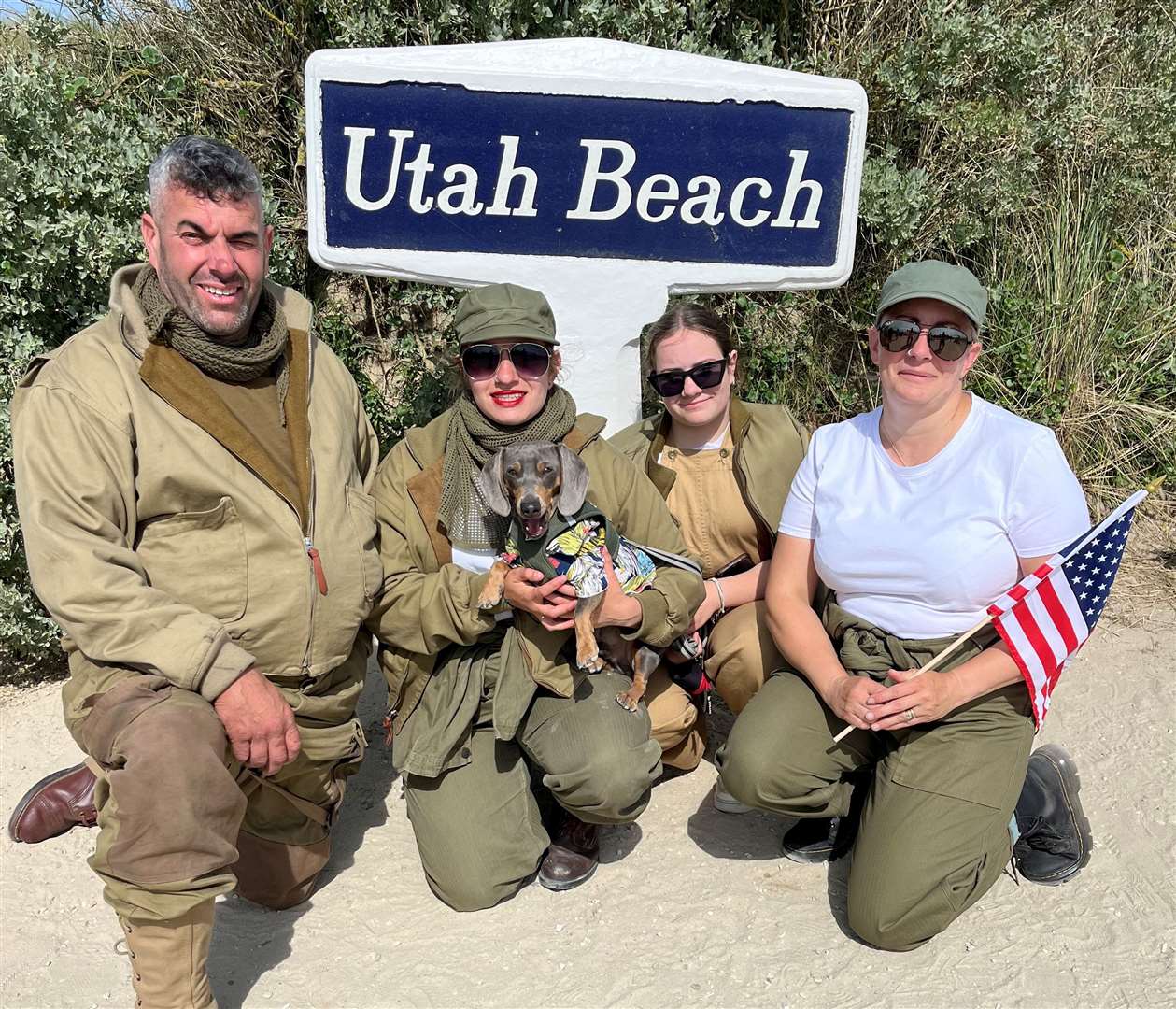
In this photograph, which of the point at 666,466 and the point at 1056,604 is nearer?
the point at 1056,604

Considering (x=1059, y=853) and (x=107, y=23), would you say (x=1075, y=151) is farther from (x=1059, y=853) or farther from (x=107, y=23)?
(x=107, y=23)

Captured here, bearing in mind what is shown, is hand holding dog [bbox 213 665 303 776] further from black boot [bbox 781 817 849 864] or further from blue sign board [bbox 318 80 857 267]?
blue sign board [bbox 318 80 857 267]

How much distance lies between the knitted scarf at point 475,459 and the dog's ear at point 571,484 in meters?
0.20

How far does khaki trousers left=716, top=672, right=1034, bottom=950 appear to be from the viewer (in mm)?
2816

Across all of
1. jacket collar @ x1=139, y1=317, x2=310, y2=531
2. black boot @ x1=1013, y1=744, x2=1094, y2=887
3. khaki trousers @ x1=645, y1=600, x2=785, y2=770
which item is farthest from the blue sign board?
black boot @ x1=1013, y1=744, x2=1094, y2=887

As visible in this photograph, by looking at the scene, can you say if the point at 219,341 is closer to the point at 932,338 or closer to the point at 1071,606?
the point at 932,338

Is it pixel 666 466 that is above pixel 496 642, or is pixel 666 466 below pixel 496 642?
above

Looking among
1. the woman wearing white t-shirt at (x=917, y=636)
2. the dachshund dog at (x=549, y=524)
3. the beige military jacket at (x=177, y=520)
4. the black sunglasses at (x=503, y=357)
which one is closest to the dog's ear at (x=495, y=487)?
the dachshund dog at (x=549, y=524)

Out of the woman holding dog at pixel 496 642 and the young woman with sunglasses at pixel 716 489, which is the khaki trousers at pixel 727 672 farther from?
the woman holding dog at pixel 496 642

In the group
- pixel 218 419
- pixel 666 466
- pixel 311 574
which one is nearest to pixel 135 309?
pixel 218 419

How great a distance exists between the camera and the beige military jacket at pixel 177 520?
2.53 metres

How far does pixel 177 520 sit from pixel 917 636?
215 cm

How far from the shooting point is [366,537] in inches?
116

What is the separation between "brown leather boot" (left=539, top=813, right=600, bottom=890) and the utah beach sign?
1.72m
